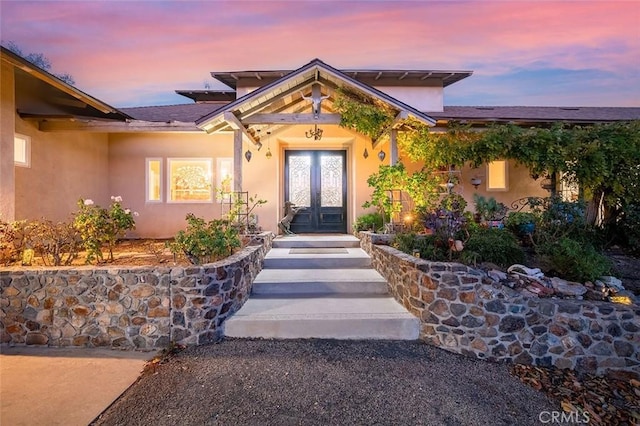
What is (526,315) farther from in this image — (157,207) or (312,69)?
(157,207)

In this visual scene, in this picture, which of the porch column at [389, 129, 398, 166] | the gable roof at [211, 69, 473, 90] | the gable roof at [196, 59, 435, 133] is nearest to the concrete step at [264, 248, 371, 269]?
the porch column at [389, 129, 398, 166]

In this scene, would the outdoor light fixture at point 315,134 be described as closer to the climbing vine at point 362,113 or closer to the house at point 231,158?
the house at point 231,158

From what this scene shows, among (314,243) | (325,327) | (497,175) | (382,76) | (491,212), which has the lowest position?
(325,327)

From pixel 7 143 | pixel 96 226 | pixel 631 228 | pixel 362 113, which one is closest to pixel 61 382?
pixel 96 226

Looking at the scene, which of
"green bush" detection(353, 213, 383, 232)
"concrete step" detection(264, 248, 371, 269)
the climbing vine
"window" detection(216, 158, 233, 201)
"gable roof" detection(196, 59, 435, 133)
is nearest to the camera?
"concrete step" detection(264, 248, 371, 269)

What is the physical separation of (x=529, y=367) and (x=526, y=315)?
63 cm

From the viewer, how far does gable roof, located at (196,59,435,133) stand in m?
6.58

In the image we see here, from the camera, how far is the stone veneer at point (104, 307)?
414 cm

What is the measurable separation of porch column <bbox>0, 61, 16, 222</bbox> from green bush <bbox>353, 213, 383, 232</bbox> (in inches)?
301

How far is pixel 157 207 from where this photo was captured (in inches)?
373

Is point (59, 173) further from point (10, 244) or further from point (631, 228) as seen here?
point (631, 228)

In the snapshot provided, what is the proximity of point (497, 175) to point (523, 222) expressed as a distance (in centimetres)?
401

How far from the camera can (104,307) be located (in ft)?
13.7

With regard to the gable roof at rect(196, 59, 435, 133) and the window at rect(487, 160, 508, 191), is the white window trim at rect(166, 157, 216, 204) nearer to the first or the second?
the gable roof at rect(196, 59, 435, 133)
